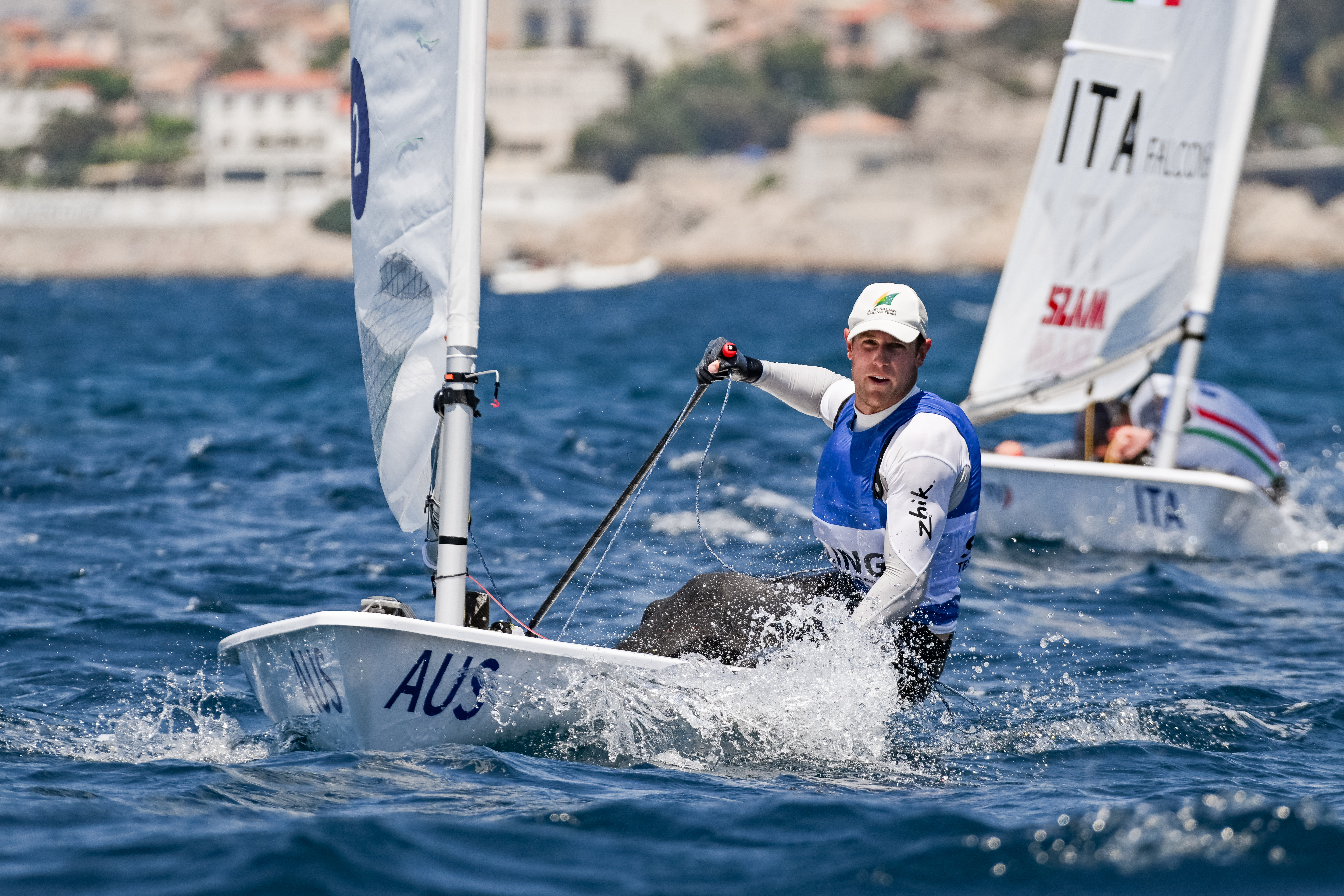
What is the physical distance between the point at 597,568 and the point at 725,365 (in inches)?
75.8

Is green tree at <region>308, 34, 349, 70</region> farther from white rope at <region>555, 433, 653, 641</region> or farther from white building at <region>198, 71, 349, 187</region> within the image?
white rope at <region>555, 433, 653, 641</region>

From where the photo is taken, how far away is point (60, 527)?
7844 mm

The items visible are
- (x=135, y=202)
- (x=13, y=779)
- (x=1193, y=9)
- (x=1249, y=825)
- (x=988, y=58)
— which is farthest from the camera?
(x=988, y=58)

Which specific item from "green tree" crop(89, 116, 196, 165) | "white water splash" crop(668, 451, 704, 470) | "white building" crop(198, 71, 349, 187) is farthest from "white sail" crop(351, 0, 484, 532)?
"green tree" crop(89, 116, 196, 165)

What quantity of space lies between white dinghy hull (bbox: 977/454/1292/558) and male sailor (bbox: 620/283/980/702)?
379cm

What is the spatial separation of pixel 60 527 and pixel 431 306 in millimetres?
4465

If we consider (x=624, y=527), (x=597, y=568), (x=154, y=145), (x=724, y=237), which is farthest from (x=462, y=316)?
(x=154, y=145)

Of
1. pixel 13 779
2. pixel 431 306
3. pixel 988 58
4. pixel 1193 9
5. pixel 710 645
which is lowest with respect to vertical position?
pixel 13 779

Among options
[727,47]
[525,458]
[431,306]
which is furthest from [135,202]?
[431,306]

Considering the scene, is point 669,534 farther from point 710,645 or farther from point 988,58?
point 988,58

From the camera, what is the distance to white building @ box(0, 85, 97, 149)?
100938mm

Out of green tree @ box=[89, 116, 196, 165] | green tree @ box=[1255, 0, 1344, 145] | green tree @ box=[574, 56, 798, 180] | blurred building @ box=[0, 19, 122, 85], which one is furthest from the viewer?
blurred building @ box=[0, 19, 122, 85]

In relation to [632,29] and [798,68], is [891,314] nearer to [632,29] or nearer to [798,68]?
[798,68]

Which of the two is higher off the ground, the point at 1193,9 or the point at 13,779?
the point at 1193,9
